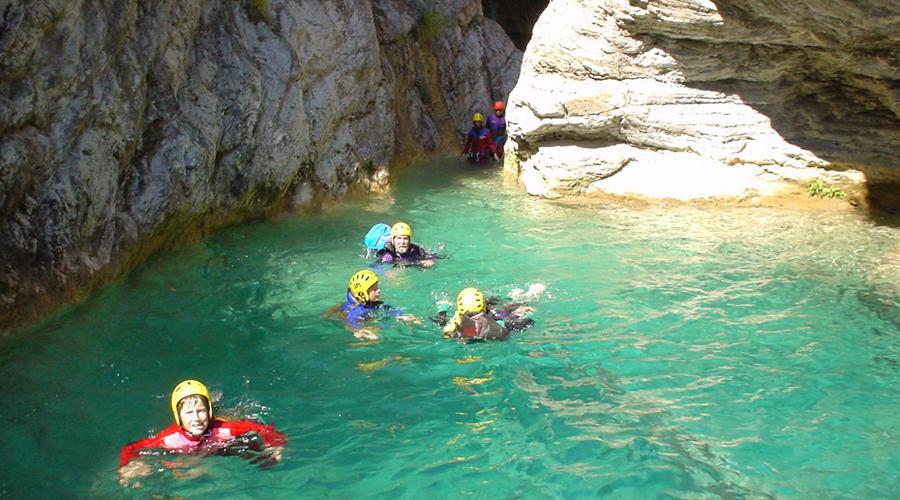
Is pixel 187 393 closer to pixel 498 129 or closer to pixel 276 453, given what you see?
pixel 276 453

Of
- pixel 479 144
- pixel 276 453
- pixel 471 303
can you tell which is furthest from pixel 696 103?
pixel 276 453

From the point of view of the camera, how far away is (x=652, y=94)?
15086 millimetres

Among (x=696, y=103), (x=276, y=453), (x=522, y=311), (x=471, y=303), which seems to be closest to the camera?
(x=276, y=453)

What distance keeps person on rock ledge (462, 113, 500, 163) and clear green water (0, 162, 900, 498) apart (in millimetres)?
7206

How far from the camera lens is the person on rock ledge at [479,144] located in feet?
66.0

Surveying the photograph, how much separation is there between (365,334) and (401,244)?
8.54 feet

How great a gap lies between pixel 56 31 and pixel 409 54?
11667 millimetres

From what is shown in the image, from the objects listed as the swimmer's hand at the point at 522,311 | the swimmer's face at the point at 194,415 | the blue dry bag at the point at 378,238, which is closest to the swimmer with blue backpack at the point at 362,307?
the swimmer's hand at the point at 522,311

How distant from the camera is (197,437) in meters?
7.06

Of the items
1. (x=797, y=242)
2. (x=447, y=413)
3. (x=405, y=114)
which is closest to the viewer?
(x=447, y=413)

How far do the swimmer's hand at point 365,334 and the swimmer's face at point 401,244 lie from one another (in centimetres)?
247

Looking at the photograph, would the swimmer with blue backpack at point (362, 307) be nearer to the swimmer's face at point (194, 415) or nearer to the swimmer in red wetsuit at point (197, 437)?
the swimmer in red wetsuit at point (197, 437)

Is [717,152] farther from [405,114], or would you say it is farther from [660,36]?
[405,114]

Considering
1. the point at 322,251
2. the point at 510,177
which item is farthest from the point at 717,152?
the point at 322,251
